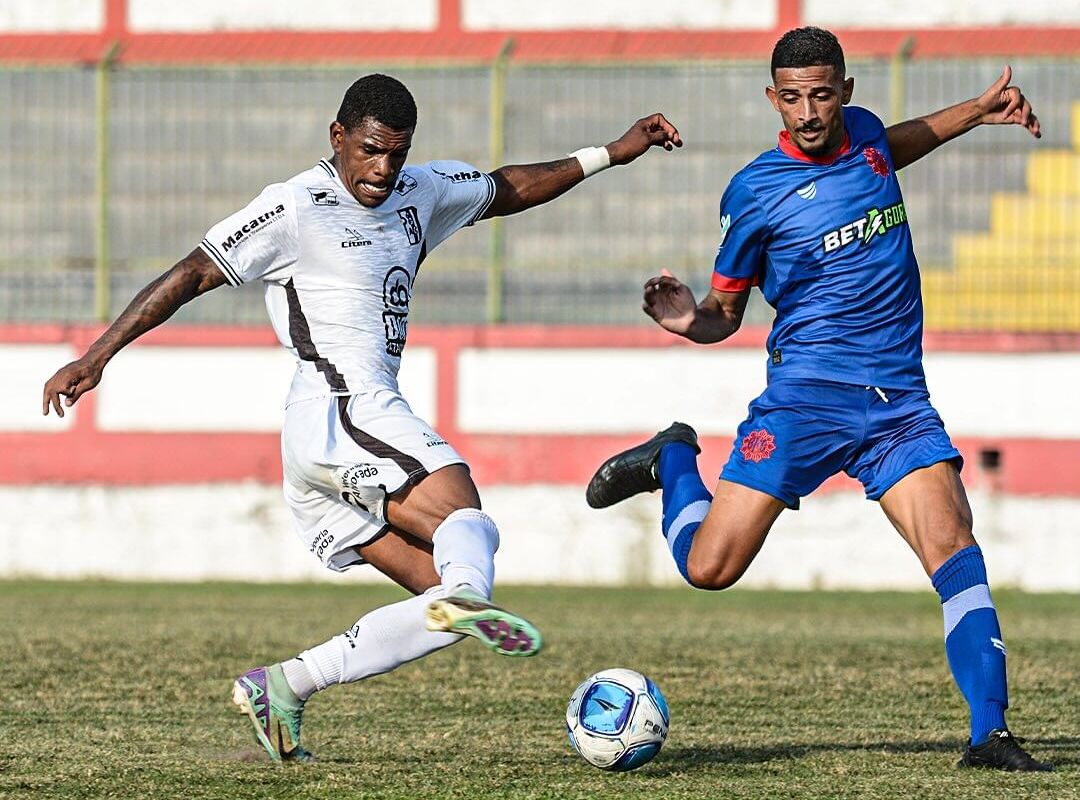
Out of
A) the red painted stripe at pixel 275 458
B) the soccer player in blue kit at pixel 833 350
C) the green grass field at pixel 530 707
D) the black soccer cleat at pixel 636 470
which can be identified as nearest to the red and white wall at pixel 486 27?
the red painted stripe at pixel 275 458

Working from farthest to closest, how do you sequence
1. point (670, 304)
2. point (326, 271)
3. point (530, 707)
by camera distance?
1. point (530, 707)
2. point (670, 304)
3. point (326, 271)

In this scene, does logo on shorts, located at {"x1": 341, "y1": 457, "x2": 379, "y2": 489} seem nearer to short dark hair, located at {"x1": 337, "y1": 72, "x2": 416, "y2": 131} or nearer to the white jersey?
the white jersey

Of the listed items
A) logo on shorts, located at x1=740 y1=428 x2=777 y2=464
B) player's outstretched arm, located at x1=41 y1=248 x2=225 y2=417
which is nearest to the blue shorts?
logo on shorts, located at x1=740 y1=428 x2=777 y2=464

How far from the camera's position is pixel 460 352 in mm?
15758

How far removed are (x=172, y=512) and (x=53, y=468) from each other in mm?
1096

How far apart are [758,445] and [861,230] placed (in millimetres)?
767

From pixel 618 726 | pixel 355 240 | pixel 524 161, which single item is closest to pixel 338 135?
pixel 355 240

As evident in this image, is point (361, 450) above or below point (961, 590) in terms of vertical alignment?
above

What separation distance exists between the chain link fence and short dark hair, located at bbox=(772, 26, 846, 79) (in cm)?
963

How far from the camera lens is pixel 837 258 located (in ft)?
20.4

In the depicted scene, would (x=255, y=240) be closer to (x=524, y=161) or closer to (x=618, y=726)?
(x=618, y=726)

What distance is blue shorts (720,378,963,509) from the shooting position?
20.1 ft

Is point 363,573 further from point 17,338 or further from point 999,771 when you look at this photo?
point 999,771

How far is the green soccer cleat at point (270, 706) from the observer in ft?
19.7
